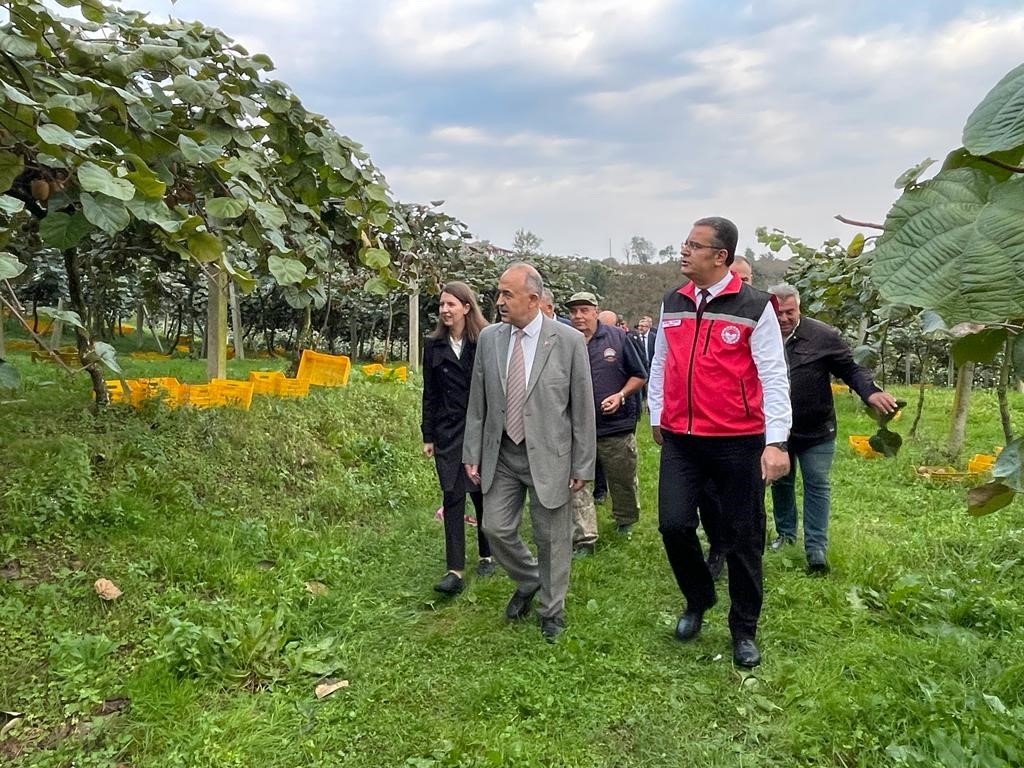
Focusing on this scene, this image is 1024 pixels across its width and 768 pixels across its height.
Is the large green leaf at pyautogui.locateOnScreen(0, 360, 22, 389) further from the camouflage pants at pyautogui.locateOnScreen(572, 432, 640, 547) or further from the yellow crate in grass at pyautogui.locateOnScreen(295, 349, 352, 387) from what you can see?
the yellow crate in grass at pyautogui.locateOnScreen(295, 349, 352, 387)

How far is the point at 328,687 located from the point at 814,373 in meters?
2.99

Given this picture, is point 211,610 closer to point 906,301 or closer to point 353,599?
point 353,599

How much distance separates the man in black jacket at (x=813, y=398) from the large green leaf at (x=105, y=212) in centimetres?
331

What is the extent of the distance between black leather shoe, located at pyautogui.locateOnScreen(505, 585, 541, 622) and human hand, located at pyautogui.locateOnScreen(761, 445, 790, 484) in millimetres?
1340

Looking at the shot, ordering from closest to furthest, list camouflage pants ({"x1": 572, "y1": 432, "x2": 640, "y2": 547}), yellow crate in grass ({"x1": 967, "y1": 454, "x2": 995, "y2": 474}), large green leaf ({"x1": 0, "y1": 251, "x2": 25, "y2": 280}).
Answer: large green leaf ({"x1": 0, "y1": 251, "x2": 25, "y2": 280}) < camouflage pants ({"x1": 572, "y1": 432, "x2": 640, "y2": 547}) < yellow crate in grass ({"x1": 967, "y1": 454, "x2": 995, "y2": 474})

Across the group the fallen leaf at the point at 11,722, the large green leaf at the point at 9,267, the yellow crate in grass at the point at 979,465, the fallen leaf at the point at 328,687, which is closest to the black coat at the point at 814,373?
the fallen leaf at the point at 328,687

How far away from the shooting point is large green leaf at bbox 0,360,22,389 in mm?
1564

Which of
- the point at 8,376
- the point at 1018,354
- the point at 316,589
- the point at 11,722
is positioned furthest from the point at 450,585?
the point at 1018,354

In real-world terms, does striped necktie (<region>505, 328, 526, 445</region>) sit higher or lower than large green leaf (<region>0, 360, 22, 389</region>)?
lower

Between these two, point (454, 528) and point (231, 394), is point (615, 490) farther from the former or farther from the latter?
point (231, 394)

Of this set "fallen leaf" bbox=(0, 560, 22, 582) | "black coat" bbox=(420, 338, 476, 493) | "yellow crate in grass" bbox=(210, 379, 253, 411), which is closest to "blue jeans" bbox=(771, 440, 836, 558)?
"black coat" bbox=(420, 338, 476, 493)

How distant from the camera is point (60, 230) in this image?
1.96 meters

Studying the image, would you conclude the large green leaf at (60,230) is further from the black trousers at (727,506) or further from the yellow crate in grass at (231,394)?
the yellow crate in grass at (231,394)

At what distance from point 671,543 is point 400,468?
3.53 metres
